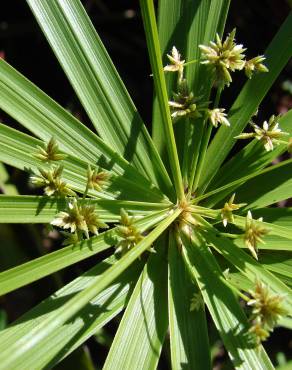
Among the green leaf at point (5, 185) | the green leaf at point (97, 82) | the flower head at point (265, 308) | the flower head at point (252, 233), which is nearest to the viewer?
the flower head at point (265, 308)

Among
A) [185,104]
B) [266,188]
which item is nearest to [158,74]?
[185,104]

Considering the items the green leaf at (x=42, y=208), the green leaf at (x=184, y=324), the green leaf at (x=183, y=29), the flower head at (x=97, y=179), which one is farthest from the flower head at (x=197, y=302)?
the green leaf at (x=183, y=29)

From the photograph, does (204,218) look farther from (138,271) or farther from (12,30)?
(12,30)

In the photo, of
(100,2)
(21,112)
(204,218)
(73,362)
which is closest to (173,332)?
(204,218)

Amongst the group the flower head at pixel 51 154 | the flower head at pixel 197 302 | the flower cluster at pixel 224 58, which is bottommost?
the flower head at pixel 197 302

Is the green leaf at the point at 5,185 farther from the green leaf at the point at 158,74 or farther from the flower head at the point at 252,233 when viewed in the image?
the flower head at the point at 252,233

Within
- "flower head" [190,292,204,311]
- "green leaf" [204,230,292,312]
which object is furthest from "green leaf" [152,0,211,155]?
"flower head" [190,292,204,311]
